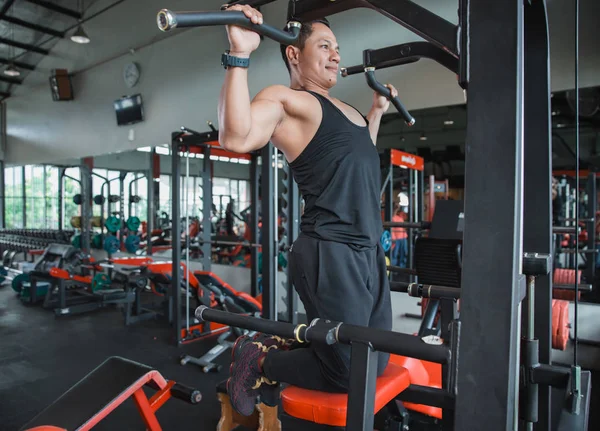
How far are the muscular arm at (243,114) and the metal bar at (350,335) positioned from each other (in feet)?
1.34

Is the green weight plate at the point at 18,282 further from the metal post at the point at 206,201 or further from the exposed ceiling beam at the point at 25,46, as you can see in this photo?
the exposed ceiling beam at the point at 25,46

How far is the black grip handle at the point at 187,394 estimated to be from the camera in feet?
6.02

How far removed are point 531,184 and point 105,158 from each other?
723cm

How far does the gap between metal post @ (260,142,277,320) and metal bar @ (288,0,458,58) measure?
184 cm

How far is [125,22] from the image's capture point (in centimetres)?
626

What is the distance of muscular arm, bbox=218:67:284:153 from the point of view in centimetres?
97

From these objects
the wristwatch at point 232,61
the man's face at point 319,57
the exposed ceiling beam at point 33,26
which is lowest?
the wristwatch at point 232,61

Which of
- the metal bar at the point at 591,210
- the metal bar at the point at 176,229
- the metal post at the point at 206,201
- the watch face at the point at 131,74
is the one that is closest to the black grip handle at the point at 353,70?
the metal bar at the point at 176,229

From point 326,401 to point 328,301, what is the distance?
25 cm

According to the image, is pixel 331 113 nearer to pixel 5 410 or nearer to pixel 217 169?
pixel 5 410

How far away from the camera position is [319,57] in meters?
1.29

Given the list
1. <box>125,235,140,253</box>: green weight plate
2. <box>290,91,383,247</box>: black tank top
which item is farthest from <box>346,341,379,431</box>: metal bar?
<box>125,235,140,253</box>: green weight plate

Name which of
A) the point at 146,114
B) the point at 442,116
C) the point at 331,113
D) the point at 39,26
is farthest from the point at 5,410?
the point at 442,116

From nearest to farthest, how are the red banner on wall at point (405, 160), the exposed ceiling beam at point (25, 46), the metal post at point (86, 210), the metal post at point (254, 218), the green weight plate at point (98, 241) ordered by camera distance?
the metal post at point (254, 218) → the red banner on wall at point (405, 160) → the metal post at point (86, 210) → the green weight plate at point (98, 241) → the exposed ceiling beam at point (25, 46)
